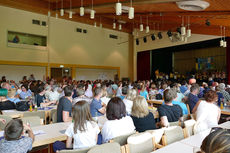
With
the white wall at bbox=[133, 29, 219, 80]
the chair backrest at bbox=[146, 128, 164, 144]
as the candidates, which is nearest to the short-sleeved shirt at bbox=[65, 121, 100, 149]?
the chair backrest at bbox=[146, 128, 164, 144]

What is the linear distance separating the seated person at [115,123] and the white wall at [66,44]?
11912 mm

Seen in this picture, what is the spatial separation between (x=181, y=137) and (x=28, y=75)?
42.8ft

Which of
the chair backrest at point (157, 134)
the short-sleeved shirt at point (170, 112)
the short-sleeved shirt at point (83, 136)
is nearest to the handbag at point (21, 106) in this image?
the short-sleeved shirt at point (83, 136)

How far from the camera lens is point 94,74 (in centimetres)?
1722

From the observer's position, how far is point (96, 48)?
1683cm

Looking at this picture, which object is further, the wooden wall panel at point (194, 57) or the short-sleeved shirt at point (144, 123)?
the wooden wall panel at point (194, 57)

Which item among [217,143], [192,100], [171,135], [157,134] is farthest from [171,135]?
[192,100]

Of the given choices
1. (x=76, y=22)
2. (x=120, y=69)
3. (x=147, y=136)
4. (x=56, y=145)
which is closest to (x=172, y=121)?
(x=147, y=136)

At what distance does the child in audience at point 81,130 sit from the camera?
238 centimetres

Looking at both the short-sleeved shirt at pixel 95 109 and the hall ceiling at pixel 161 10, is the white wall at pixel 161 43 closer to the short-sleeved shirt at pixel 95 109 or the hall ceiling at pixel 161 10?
the hall ceiling at pixel 161 10

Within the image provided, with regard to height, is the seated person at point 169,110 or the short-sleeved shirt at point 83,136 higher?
the seated person at point 169,110

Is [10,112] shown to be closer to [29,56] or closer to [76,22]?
[29,56]

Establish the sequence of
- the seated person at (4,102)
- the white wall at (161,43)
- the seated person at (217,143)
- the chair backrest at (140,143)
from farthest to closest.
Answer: the white wall at (161,43) → the seated person at (4,102) → the chair backrest at (140,143) → the seated person at (217,143)

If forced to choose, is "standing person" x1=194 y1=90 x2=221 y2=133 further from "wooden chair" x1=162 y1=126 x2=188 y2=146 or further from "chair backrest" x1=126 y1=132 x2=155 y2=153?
"chair backrest" x1=126 y1=132 x2=155 y2=153
